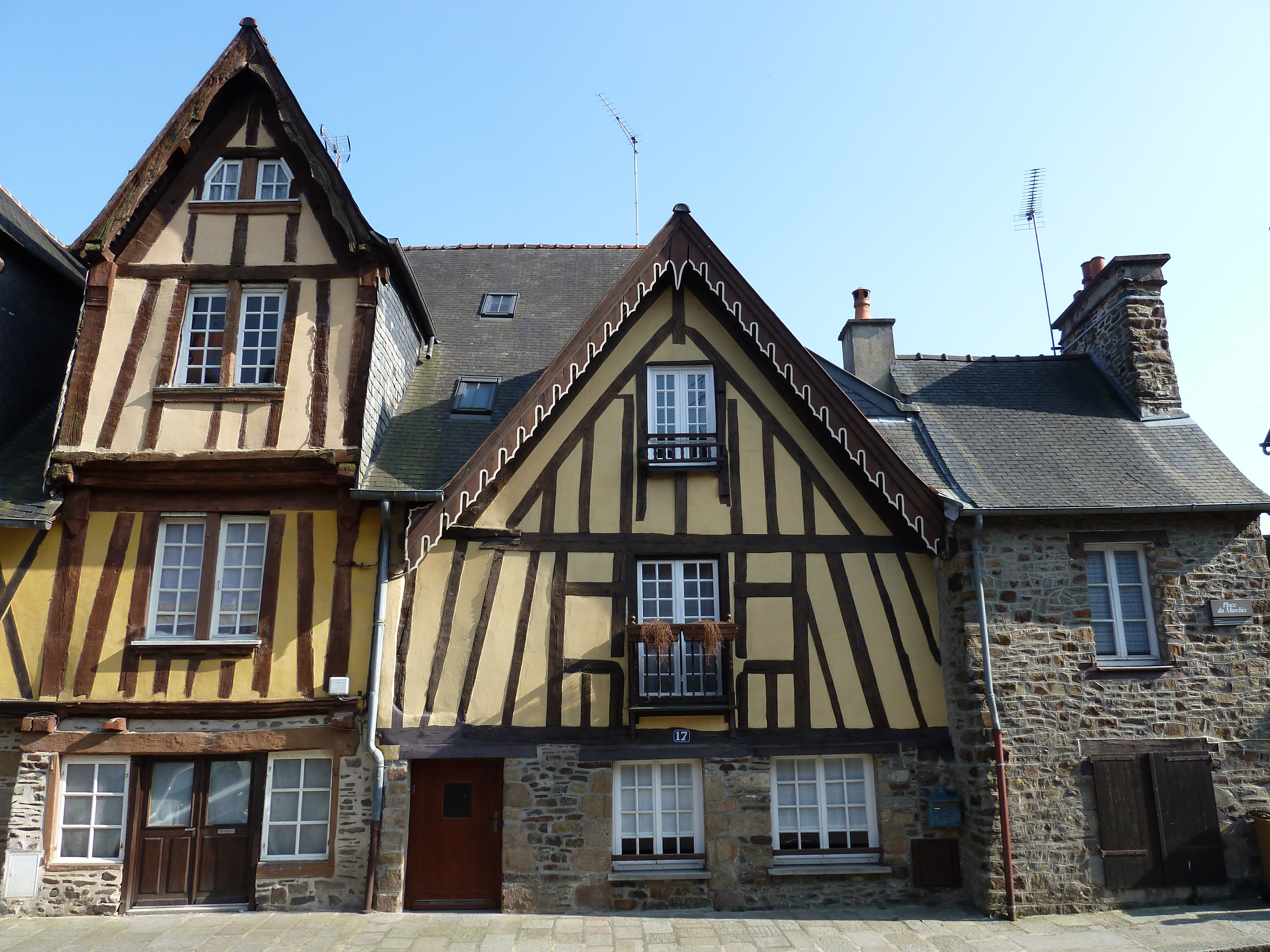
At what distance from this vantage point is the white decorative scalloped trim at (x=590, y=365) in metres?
8.93

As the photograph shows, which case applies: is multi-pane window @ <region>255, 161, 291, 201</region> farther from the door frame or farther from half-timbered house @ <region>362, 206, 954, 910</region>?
the door frame

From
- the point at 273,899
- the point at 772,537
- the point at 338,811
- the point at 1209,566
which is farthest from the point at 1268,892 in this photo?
the point at 273,899

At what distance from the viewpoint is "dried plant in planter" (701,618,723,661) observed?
886cm

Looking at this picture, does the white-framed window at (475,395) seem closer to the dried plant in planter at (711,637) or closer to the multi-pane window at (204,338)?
→ the multi-pane window at (204,338)

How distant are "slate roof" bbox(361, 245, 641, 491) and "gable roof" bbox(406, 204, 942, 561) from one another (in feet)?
1.95

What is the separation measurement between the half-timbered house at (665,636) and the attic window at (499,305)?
3166 millimetres

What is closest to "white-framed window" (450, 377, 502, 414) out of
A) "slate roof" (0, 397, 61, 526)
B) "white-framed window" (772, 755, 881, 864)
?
"slate roof" (0, 397, 61, 526)

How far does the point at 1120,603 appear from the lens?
9.30 meters

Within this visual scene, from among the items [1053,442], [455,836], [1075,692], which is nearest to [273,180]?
[455,836]

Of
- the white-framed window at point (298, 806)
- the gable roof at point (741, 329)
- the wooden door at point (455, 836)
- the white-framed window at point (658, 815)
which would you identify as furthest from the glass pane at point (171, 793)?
the white-framed window at point (658, 815)

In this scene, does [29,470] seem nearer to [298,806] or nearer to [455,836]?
[298,806]

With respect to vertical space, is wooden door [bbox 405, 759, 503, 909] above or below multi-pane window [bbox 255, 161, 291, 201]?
below

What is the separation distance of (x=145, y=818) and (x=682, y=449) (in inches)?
267

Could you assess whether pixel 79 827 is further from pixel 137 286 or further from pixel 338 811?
pixel 137 286
